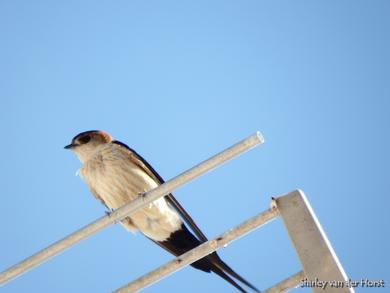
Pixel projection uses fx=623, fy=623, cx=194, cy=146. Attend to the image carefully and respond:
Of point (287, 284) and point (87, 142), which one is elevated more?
point (87, 142)

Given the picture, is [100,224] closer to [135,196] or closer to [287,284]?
[287,284]

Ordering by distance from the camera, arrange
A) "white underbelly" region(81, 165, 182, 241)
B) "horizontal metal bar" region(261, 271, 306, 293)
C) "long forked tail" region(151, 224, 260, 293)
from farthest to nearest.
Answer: "white underbelly" region(81, 165, 182, 241) < "long forked tail" region(151, 224, 260, 293) < "horizontal metal bar" region(261, 271, 306, 293)

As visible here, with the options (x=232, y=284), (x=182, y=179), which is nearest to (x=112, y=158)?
(x=232, y=284)

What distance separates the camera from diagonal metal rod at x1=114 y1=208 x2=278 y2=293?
2.44 meters

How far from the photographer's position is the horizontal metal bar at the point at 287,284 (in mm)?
2256

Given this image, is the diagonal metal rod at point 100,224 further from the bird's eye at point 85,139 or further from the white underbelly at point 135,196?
the bird's eye at point 85,139

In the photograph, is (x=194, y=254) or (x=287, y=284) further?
(x=194, y=254)

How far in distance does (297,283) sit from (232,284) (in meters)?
1.55

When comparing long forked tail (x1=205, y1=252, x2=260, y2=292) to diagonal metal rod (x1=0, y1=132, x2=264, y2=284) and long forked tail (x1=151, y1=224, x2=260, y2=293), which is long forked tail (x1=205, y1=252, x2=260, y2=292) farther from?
diagonal metal rod (x1=0, y1=132, x2=264, y2=284)

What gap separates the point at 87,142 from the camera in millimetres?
6727

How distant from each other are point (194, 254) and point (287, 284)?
452 millimetres

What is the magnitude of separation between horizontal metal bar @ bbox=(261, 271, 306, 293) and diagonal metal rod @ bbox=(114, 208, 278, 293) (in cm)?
25

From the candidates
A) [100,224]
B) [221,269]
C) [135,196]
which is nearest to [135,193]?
[135,196]

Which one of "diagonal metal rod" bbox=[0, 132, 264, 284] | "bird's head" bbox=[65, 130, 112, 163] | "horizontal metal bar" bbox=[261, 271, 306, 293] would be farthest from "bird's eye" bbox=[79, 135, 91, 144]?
"horizontal metal bar" bbox=[261, 271, 306, 293]
